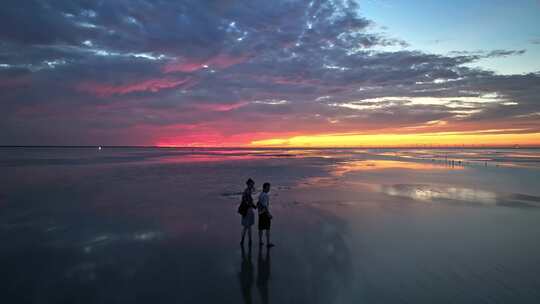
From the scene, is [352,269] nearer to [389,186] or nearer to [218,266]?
[218,266]

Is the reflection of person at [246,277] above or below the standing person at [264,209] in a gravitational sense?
below

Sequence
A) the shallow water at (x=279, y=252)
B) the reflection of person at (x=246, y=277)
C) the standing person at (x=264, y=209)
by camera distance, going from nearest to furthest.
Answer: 1. the reflection of person at (x=246, y=277)
2. the shallow water at (x=279, y=252)
3. the standing person at (x=264, y=209)

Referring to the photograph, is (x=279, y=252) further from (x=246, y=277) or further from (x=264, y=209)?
(x=246, y=277)

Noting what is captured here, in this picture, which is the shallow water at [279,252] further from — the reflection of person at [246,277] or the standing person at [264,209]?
the standing person at [264,209]

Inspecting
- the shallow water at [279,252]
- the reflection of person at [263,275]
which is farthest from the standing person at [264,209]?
the shallow water at [279,252]

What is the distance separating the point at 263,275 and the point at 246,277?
1.40 feet

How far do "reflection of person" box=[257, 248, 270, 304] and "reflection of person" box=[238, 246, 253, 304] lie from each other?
0.67 feet

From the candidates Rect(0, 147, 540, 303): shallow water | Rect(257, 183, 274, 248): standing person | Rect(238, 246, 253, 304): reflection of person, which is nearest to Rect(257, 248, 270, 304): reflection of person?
Rect(0, 147, 540, 303): shallow water

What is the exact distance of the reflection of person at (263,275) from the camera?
20.6 ft

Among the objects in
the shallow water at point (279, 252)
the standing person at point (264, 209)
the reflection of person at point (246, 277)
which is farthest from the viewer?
the standing person at point (264, 209)

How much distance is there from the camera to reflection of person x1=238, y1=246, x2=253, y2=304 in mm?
6215

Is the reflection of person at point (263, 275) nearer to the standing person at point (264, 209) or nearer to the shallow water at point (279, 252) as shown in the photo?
the shallow water at point (279, 252)

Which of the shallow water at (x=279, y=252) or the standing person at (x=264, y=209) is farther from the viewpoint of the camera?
the standing person at (x=264, y=209)

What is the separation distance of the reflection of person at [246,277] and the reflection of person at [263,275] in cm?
21
